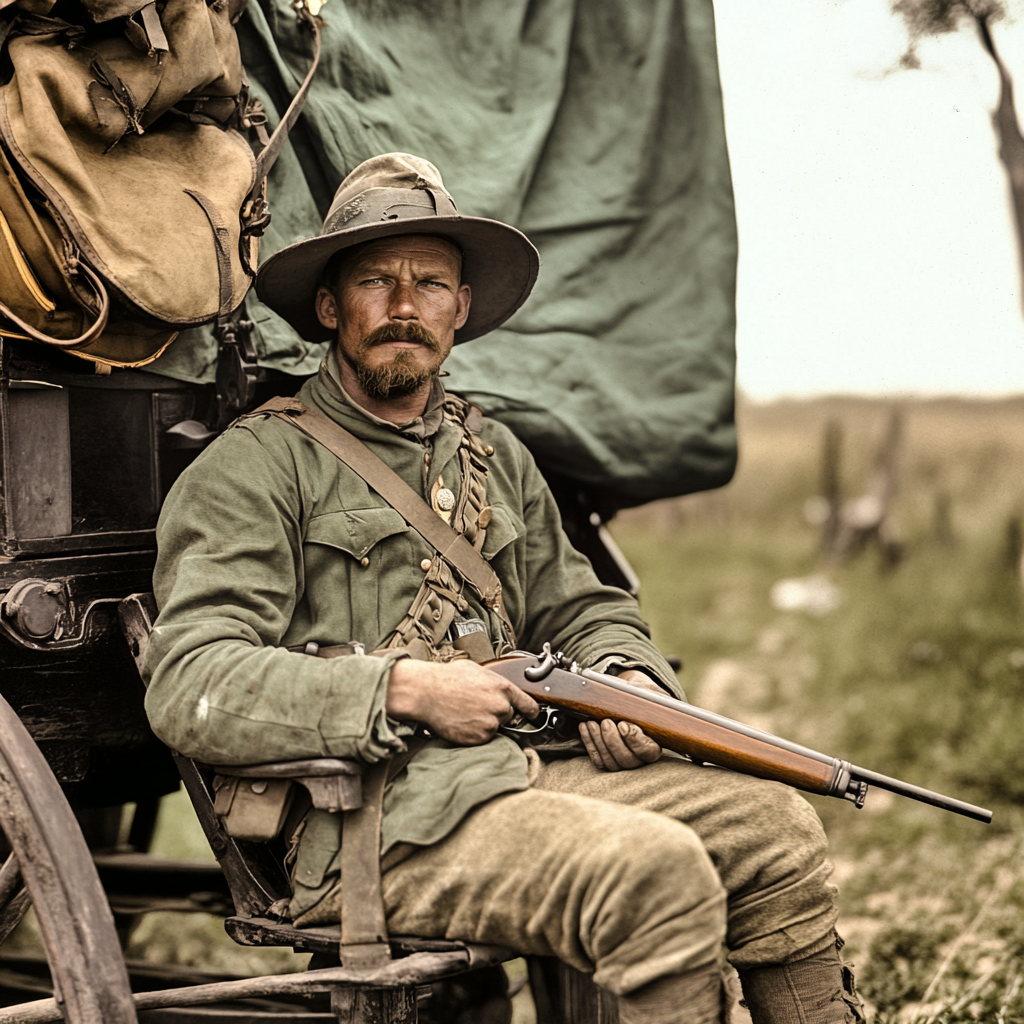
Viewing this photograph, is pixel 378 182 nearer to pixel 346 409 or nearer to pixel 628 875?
pixel 346 409

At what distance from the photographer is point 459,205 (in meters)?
3.93

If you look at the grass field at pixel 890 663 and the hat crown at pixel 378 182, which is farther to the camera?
the grass field at pixel 890 663

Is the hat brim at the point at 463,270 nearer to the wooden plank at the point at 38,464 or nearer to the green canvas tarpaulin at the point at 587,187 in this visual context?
the green canvas tarpaulin at the point at 587,187

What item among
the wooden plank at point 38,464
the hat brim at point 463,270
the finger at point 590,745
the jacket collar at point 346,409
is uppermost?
the hat brim at point 463,270

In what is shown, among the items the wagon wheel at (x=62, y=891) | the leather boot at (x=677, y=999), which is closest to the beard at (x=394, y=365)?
the wagon wheel at (x=62, y=891)

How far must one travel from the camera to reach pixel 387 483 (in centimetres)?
314

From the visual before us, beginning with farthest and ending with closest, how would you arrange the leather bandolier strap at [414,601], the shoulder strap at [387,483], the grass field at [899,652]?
the grass field at [899,652] < the shoulder strap at [387,483] < the leather bandolier strap at [414,601]

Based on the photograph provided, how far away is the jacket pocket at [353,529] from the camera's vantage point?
3.03 meters

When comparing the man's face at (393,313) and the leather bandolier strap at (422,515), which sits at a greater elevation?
the man's face at (393,313)

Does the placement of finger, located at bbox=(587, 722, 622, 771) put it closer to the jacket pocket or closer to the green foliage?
the jacket pocket

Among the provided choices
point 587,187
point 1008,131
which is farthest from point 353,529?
point 1008,131

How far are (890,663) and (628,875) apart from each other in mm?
8099

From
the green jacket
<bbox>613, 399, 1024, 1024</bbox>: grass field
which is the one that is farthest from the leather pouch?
<bbox>613, 399, 1024, 1024</bbox>: grass field

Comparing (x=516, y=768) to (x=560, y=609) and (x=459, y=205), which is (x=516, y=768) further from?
(x=459, y=205)
